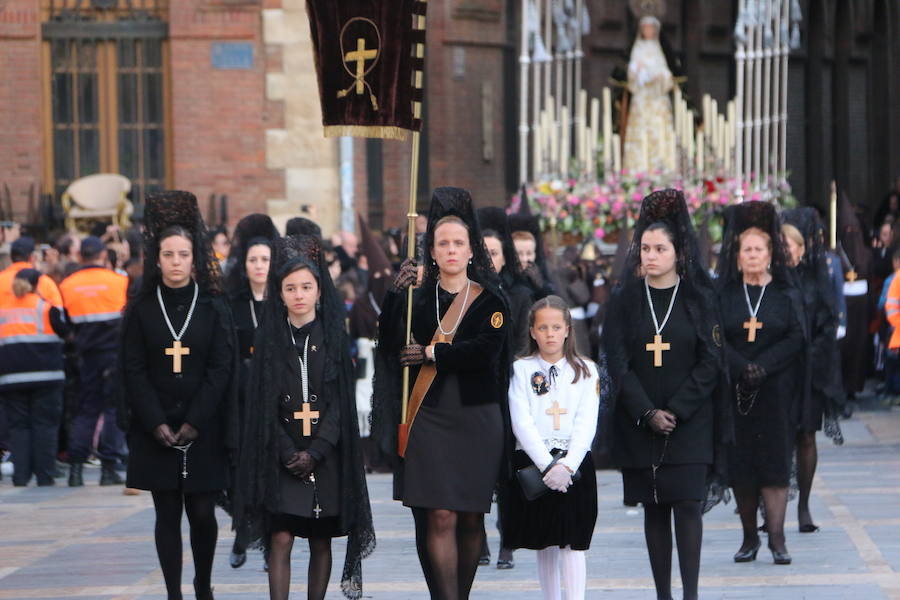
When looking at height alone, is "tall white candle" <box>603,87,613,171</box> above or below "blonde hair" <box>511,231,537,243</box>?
above

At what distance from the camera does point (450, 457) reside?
8031 mm

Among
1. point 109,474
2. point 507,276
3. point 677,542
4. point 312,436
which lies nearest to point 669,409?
point 677,542

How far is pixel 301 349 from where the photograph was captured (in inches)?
325

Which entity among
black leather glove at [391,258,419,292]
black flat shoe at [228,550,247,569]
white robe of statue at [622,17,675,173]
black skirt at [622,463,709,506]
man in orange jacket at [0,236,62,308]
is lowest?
black flat shoe at [228,550,247,569]

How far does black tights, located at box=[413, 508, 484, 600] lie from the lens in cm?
799

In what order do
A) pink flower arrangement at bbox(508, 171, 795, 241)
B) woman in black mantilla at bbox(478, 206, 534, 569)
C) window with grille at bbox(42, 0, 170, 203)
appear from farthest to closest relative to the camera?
window with grille at bbox(42, 0, 170, 203) < pink flower arrangement at bbox(508, 171, 795, 241) < woman in black mantilla at bbox(478, 206, 534, 569)

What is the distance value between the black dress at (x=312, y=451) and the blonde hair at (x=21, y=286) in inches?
259

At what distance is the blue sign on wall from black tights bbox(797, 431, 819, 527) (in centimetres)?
1215

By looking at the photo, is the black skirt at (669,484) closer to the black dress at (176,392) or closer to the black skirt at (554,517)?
the black skirt at (554,517)

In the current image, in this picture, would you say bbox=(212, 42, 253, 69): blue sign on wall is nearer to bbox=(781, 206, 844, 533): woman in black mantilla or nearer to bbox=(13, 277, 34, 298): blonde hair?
bbox=(13, 277, 34, 298): blonde hair

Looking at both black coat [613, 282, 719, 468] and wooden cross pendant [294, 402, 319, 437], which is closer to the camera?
wooden cross pendant [294, 402, 319, 437]

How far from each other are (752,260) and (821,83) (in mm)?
24229

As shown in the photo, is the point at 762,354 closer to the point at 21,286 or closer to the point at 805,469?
the point at 805,469

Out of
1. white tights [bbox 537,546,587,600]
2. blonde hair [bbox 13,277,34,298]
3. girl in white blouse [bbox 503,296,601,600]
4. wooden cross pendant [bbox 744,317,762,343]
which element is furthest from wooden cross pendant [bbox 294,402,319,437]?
blonde hair [bbox 13,277,34,298]
